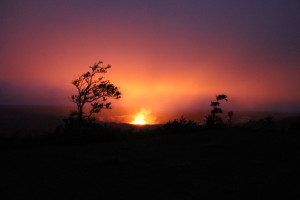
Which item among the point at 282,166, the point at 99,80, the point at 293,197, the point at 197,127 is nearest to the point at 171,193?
the point at 293,197

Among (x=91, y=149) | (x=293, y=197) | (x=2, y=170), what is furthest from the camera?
(x=91, y=149)

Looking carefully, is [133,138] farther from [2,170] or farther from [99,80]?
→ [2,170]

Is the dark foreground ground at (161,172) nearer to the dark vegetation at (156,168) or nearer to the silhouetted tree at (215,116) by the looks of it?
the dark vegetation at (156,168)

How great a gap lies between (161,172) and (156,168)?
19.4 inches

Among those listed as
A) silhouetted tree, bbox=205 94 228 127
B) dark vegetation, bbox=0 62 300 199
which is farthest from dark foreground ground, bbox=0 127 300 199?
silhouetted tree, bbox=205 94 228 127

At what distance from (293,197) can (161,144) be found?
757 cm

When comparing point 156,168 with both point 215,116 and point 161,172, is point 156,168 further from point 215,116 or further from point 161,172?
point 215,116

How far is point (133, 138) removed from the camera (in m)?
15.6

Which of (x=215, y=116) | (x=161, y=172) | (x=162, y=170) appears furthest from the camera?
(x=215, y=116)

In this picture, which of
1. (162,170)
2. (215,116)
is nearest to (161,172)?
(162,170)

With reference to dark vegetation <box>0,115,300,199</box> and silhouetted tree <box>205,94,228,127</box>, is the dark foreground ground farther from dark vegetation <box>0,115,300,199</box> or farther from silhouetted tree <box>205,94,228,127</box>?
silhouetted tree <box>205,94,228,127</box>

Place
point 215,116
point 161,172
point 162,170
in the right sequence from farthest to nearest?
point 215,116
point 162,170
point 161,172

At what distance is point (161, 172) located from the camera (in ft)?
24.3

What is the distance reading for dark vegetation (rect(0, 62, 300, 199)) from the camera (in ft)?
19.0
